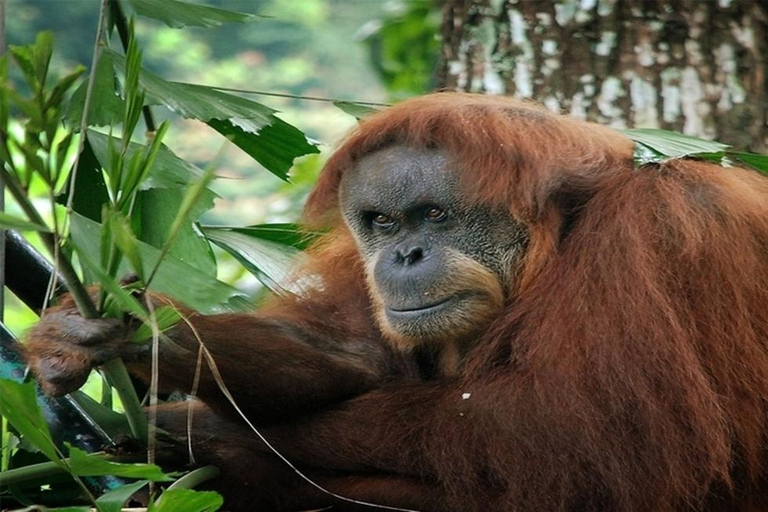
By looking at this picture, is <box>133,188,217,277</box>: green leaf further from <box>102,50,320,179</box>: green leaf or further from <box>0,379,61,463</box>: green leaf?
<box>0,379,61,463</box>: green leaf

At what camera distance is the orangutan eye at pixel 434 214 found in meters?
3.28

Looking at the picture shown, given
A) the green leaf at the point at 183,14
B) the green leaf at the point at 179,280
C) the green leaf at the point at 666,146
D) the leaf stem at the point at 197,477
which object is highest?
the green leaf at the point at 183,14

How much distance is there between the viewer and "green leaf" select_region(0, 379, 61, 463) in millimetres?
2004

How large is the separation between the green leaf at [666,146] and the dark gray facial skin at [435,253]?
1.40 ft

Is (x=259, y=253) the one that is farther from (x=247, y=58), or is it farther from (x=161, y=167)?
(x=247, y=58)

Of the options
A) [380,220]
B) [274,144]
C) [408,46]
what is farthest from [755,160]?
[408,46]

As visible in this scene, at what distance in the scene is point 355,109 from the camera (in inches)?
136

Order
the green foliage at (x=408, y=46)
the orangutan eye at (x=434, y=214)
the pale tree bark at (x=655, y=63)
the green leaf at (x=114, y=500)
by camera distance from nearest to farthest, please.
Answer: the green leaf at (x=114, y=500)
the orangutan eye at (x=434, y=214)
the pale tree bark at (x=655, y=63)
the green foliage at (x=408, y=46)

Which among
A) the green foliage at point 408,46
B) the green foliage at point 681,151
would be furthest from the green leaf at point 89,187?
the green foliage at point 408,46

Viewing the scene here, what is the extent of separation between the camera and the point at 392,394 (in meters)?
3.13

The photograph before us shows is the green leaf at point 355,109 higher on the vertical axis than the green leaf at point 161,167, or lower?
higher

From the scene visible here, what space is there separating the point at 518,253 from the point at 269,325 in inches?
28.7

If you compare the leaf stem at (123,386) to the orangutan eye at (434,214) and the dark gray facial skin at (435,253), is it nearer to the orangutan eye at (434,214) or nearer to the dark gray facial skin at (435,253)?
the dark gray facial skin at (435,253)

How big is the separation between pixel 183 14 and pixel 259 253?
0.73 metres
